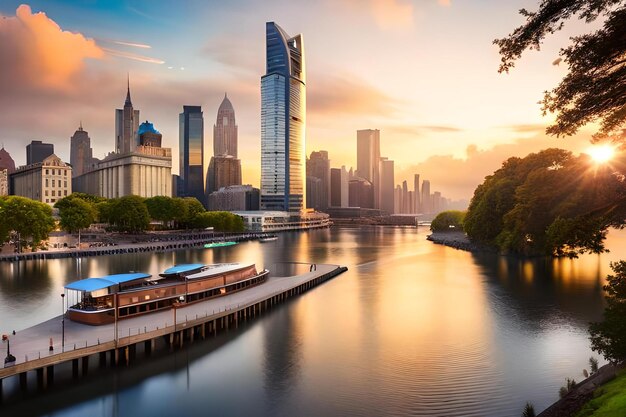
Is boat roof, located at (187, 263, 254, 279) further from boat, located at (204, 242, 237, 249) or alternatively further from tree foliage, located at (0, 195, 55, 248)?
boat, located at (204, 242, 237, 249)

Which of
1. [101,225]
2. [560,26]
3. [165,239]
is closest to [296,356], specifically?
[560,26]

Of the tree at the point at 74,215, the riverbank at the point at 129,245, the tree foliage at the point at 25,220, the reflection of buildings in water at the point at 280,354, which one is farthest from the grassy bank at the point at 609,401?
the tree at the point at 74,215

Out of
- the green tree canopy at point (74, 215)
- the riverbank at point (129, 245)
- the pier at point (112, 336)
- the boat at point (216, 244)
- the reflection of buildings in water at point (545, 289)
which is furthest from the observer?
the boat at point (216, 244)

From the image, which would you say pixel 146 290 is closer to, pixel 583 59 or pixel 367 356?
pixel 367 356

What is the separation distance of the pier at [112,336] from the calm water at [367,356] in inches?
72.0

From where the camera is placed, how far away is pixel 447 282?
89312 millimetres

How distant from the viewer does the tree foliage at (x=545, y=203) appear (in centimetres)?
2566

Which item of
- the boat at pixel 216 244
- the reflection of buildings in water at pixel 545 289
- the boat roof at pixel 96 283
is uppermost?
the boat roof at pixel 96 283

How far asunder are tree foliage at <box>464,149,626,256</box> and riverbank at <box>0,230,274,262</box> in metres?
95.9

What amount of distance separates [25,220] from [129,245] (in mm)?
33918

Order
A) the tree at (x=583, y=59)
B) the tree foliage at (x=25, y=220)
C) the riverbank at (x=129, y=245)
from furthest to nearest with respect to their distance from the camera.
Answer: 1. the riverbank at (x=129, y=245)
2. the tree foliage at (x=25, y=220)
3. the tree at (x=583, y=59)

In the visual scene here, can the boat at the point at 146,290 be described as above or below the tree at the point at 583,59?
below

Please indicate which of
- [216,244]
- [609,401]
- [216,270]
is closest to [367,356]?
[609,401]

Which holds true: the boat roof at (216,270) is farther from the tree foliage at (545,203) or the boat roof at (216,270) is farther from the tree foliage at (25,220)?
the tree foliage at (25,220)
